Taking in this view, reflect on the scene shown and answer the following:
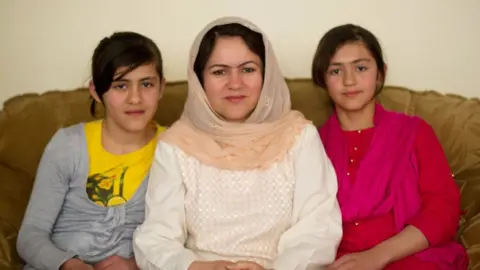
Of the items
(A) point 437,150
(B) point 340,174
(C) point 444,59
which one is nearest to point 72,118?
(B) point 340,174

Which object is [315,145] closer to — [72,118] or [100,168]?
[100,168]

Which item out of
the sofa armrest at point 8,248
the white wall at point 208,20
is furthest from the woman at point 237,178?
the white wall at point 208,20

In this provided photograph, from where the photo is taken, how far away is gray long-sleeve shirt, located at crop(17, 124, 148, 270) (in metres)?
1.69

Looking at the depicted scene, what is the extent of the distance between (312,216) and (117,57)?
797mm

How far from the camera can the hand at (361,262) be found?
61.5 inches

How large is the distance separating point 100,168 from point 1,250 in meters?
0.39

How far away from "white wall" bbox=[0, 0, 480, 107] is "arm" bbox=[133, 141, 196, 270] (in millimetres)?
818

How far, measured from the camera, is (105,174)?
5.73 feet

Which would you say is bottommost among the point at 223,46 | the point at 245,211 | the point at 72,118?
the point at 245,211

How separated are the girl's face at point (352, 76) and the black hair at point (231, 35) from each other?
0.92ft

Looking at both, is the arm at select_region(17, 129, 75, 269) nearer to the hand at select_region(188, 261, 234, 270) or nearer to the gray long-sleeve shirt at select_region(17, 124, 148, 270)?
the gray long-sleeve shirt at select_region(17, 124, 148, 270)

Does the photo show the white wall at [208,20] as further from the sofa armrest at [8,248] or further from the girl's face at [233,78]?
the sofa armrest at [8,248]

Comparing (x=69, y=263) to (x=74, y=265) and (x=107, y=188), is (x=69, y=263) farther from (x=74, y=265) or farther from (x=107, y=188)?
(x=107, y=188)

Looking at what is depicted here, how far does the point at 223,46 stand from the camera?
1.67m
